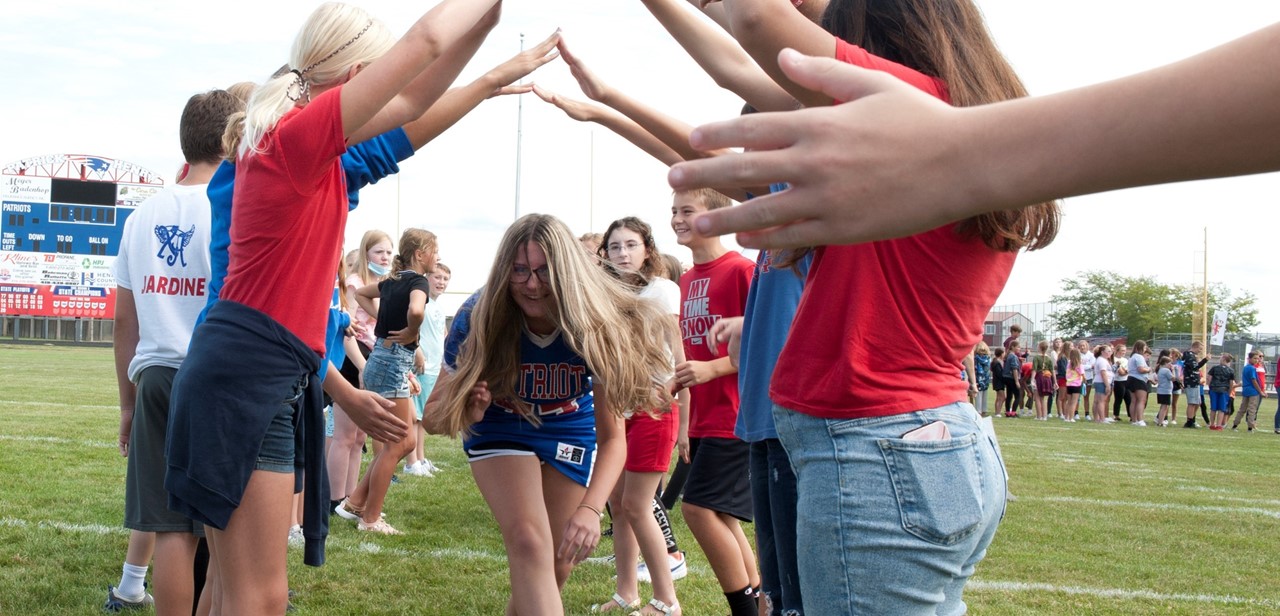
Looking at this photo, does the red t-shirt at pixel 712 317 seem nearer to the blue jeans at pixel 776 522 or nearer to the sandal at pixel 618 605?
the sandal at pixel 618 605

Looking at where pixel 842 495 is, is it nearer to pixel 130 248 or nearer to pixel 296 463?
pixel 296 463

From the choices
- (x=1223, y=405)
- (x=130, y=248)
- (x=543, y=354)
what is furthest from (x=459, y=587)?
(x=1223, y=405)

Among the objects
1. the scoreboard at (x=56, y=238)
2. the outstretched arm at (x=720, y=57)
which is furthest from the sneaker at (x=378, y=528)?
the scoreboard at (x=56, y=238)

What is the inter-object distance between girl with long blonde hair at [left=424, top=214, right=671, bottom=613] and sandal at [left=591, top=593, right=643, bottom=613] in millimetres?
1319

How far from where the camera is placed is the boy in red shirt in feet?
16.7

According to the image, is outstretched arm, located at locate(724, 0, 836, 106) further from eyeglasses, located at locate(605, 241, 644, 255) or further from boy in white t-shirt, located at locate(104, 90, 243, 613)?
eyeglasses, located at locate(605, 241, 644, 255)

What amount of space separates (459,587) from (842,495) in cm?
428

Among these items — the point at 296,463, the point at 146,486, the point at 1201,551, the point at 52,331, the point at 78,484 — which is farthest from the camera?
the point at 52,331

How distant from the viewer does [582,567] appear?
6660 mm

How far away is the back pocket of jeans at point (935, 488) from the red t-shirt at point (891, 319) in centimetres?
8

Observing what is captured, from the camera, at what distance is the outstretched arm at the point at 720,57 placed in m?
2.30

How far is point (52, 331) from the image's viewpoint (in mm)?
67062

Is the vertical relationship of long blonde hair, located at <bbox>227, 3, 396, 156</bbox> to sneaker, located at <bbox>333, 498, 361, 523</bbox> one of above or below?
above

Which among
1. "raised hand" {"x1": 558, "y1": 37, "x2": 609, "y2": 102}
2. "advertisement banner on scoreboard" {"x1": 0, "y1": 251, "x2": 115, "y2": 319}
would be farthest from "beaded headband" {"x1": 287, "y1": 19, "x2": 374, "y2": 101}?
"advertisement banner on scoreboard" {"x1": 0, "y1": 251, "x2": 115, "y2": 319}
